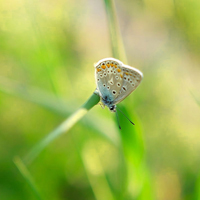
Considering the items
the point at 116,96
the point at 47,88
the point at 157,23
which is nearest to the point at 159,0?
the point at 157,23

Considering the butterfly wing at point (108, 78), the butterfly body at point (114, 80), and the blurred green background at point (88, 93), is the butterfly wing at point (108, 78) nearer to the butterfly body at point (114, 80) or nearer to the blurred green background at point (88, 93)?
the butterfly body at point (114, 80)

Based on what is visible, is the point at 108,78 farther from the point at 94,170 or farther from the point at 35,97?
the point at 94,170

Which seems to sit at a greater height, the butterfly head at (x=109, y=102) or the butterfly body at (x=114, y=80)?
the butterfly body at (x=114, y=80)

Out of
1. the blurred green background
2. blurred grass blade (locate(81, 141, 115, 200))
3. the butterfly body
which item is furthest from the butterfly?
blurred grass blade (locate(81, 141, 115, 200))

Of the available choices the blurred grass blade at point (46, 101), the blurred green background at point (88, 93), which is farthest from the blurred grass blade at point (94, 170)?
the blurred grass blade at point (46, 101)

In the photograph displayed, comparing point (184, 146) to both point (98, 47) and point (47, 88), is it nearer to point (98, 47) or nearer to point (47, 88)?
point (47, 88)

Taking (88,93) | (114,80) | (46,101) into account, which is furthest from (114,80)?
(88,93)
